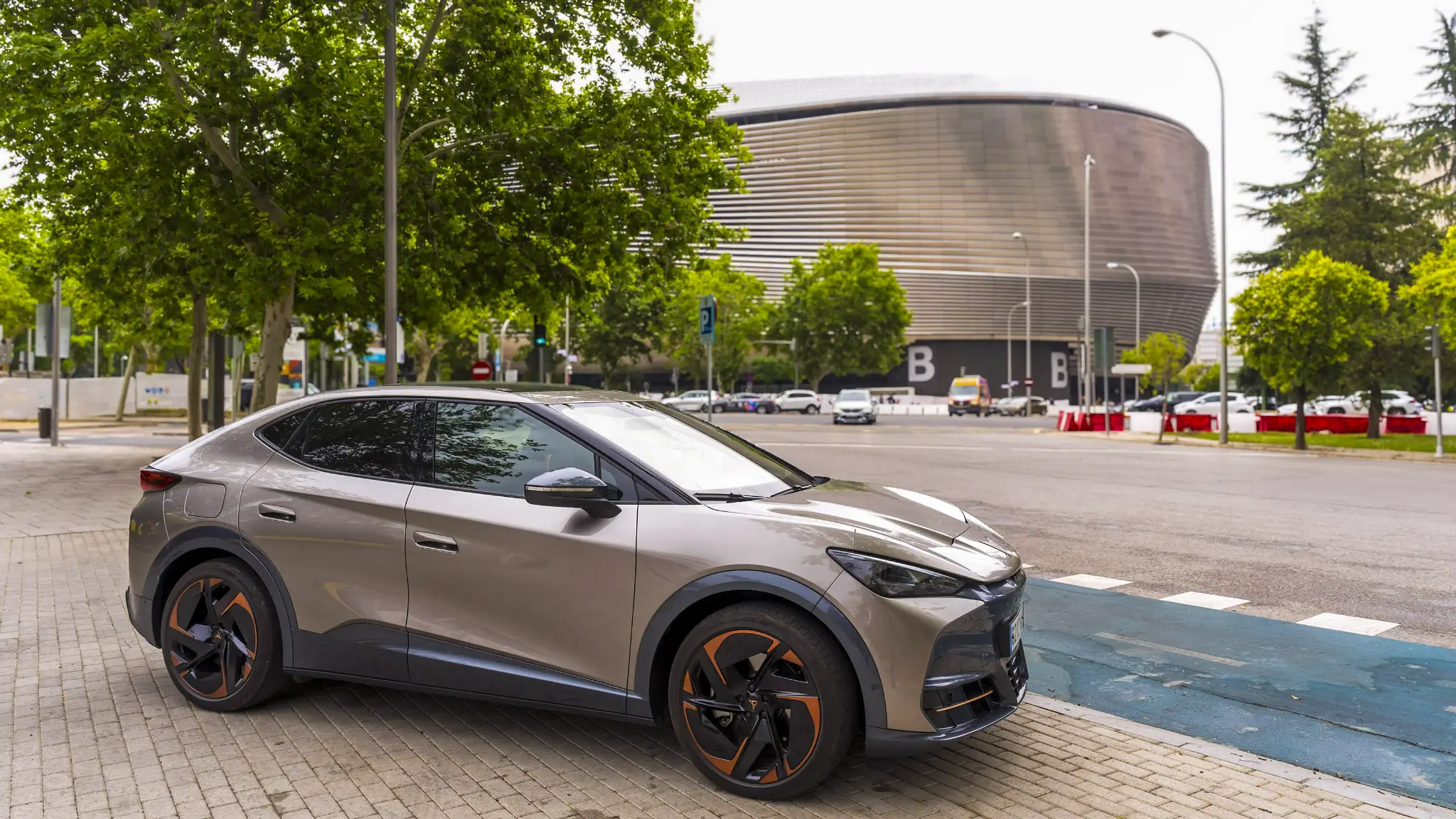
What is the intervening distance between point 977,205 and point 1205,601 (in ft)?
252

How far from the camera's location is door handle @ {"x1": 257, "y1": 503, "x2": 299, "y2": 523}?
4.57 m

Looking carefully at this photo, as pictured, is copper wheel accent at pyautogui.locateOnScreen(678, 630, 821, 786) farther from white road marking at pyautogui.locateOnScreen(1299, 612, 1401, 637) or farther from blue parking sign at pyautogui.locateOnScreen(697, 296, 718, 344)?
blue parking sign at pyautogui.locateOnScreen(697, 296, 718, 344)

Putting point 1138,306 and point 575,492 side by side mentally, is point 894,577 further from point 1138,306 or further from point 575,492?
point 1138,306

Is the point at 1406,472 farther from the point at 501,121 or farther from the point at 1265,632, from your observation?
the point at 501,121

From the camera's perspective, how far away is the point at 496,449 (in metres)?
4.35

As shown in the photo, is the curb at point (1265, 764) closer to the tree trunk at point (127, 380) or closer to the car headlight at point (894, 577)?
the car headlight at point (894, 577)

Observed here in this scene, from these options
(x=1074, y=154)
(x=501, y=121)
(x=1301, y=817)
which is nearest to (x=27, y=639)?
(x=1301, y=817)

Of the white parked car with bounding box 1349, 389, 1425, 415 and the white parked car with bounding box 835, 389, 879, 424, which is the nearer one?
the white parked car with bounding box 835, 389, 879, 424

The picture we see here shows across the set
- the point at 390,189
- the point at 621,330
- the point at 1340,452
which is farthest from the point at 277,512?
the point at 621,330

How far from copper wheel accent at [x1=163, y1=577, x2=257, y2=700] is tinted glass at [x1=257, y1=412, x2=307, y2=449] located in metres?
0.66

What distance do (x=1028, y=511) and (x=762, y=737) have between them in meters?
9.60

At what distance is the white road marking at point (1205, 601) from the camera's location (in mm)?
7238

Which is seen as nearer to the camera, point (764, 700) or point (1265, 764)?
point (764, 700)

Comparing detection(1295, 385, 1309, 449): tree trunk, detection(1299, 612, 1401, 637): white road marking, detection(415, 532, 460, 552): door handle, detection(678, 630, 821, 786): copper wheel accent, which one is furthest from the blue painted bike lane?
detection(1295, 385, 1309, 449): tree trunk
